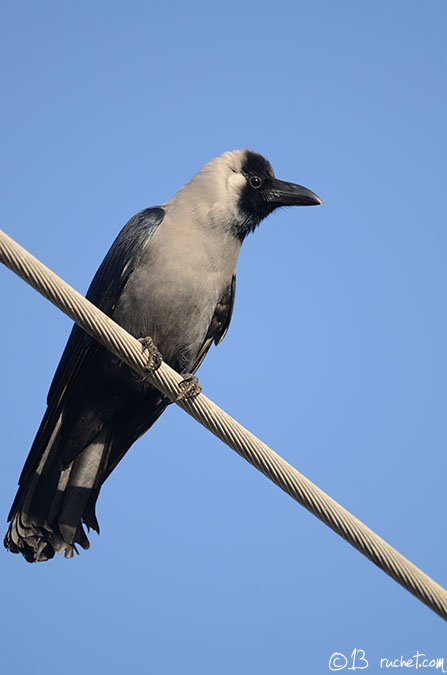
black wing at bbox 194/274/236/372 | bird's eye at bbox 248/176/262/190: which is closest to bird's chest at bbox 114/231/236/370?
black wing at bbox 194/274/236/372

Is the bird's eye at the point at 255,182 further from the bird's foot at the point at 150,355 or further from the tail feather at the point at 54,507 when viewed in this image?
the tail feather at the point at 54,507

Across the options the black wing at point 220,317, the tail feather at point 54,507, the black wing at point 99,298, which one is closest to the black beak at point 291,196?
the black wing at point 220,317

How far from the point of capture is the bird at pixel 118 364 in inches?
193

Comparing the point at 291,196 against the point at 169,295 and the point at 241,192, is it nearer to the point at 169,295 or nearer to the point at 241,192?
the point at 241,192

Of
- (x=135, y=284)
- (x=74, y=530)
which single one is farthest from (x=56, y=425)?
(x=135, y=284)

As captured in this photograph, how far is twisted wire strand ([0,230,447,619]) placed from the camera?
318 cm

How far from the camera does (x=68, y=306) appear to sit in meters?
3.40

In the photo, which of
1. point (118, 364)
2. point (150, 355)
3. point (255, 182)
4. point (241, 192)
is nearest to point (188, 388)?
point (150, 355)

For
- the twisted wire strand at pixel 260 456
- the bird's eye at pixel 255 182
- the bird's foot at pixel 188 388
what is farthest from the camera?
the bird's eye at pixel 255 182

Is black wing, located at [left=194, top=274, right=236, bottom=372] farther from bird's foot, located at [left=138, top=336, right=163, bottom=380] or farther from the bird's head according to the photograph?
bird's foot, located at [left=138, top=336, right=163, bottom=380]

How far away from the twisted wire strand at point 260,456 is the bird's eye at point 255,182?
8.37 feet

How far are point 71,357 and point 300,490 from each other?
209cm

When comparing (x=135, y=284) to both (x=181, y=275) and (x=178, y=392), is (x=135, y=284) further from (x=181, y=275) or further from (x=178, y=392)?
(x=178, y=392)

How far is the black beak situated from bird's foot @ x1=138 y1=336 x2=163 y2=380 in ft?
6.11
